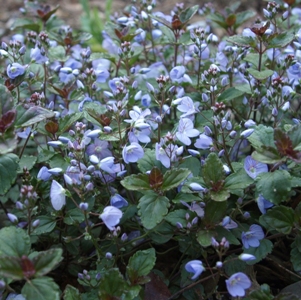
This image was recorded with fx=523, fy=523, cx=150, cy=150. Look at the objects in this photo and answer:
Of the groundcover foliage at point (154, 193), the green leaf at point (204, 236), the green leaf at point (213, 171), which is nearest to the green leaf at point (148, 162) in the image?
the groundcover foliage at point (154, 193)

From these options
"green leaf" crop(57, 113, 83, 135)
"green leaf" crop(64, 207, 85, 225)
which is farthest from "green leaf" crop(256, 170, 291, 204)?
"green leaf" crop(57, 113, 83, 135)

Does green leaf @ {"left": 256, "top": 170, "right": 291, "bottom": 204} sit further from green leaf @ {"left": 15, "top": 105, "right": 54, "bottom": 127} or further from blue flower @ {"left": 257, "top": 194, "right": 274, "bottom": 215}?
green leaf @ {"left": 15, "top": 105, "right": 54, "bottom": 127}

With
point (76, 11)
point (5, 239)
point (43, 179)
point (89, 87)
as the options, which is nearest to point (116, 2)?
point (76, 11)

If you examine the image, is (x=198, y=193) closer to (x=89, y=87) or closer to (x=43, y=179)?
(x=43, y=179)

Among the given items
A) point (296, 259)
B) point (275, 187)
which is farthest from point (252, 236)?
point (275, 187)

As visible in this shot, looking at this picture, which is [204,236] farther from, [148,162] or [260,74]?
[260,74]
